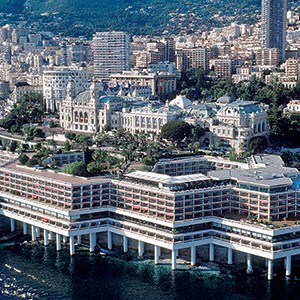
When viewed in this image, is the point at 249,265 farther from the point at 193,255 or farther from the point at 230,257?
the point at 193,255

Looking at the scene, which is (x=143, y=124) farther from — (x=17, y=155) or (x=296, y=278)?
(x=296, y=278)

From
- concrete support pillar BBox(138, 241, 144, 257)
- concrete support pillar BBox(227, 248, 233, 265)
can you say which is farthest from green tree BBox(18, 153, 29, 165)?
concrete support pillar BBox(227, 248, 233, 265)

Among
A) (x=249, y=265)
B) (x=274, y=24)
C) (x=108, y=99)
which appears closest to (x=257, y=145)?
(x=108, y=99)

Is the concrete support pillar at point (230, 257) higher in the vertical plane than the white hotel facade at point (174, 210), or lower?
lower

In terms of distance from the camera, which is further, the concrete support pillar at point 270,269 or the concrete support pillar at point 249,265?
the concrete support pillar at point 249,265

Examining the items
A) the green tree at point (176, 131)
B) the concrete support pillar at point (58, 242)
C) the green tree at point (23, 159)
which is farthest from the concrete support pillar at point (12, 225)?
the green tree at point (176, 131)

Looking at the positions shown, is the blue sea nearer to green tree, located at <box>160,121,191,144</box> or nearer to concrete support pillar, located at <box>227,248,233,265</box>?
concrete support pillar, located at <box>227,248,233,265</box>

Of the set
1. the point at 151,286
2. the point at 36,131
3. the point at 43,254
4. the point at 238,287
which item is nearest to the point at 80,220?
the point at 43,254

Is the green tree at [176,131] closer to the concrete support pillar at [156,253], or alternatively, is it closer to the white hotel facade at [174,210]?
the white hotel facade at [174,210]
